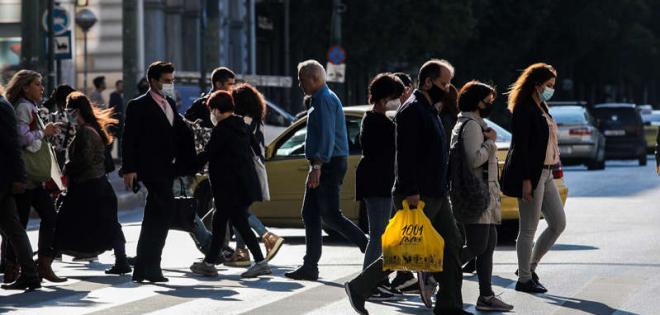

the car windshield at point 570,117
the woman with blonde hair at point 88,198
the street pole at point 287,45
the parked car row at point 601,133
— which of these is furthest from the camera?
the street pole at point 287,45

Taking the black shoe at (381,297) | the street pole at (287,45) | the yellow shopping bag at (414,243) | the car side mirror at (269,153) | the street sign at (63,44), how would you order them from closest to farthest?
the yellow shopping bag at (414,243), the black shoe at (381,297), the car side mirror at (269,153), the street sign at (63,44), the street pole at (287,45)

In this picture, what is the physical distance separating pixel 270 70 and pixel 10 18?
18511mm

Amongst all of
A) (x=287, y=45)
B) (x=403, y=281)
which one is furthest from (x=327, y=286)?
(x=287, y=45)

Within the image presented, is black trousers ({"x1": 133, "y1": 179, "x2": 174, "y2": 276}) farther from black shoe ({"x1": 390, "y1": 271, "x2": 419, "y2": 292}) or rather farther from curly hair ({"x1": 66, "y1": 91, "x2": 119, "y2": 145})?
black shoe ({"x1": 390, "y1": 271, "x2": 419, "y2": 292})

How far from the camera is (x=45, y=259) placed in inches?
555

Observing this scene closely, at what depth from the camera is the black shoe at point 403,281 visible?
12820mm

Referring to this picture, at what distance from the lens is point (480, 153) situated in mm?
11633

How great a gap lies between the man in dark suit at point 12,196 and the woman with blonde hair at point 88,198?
101cm

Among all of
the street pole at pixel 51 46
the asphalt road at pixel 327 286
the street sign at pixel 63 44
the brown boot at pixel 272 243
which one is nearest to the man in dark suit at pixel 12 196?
the asphalt road at pixel 327 286

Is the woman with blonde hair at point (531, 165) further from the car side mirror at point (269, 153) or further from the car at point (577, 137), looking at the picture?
the car at point (577, 137)

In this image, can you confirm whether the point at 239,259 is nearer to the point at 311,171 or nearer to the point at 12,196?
the point at 311,171

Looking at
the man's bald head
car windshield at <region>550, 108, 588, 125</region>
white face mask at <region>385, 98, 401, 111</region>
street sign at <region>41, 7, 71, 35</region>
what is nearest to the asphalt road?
white face mask at <region>385, 98, 401, 111</region>

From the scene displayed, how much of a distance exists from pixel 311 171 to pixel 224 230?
1108mm

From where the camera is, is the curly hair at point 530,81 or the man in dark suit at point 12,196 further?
the man in dark suit at point 12,196
